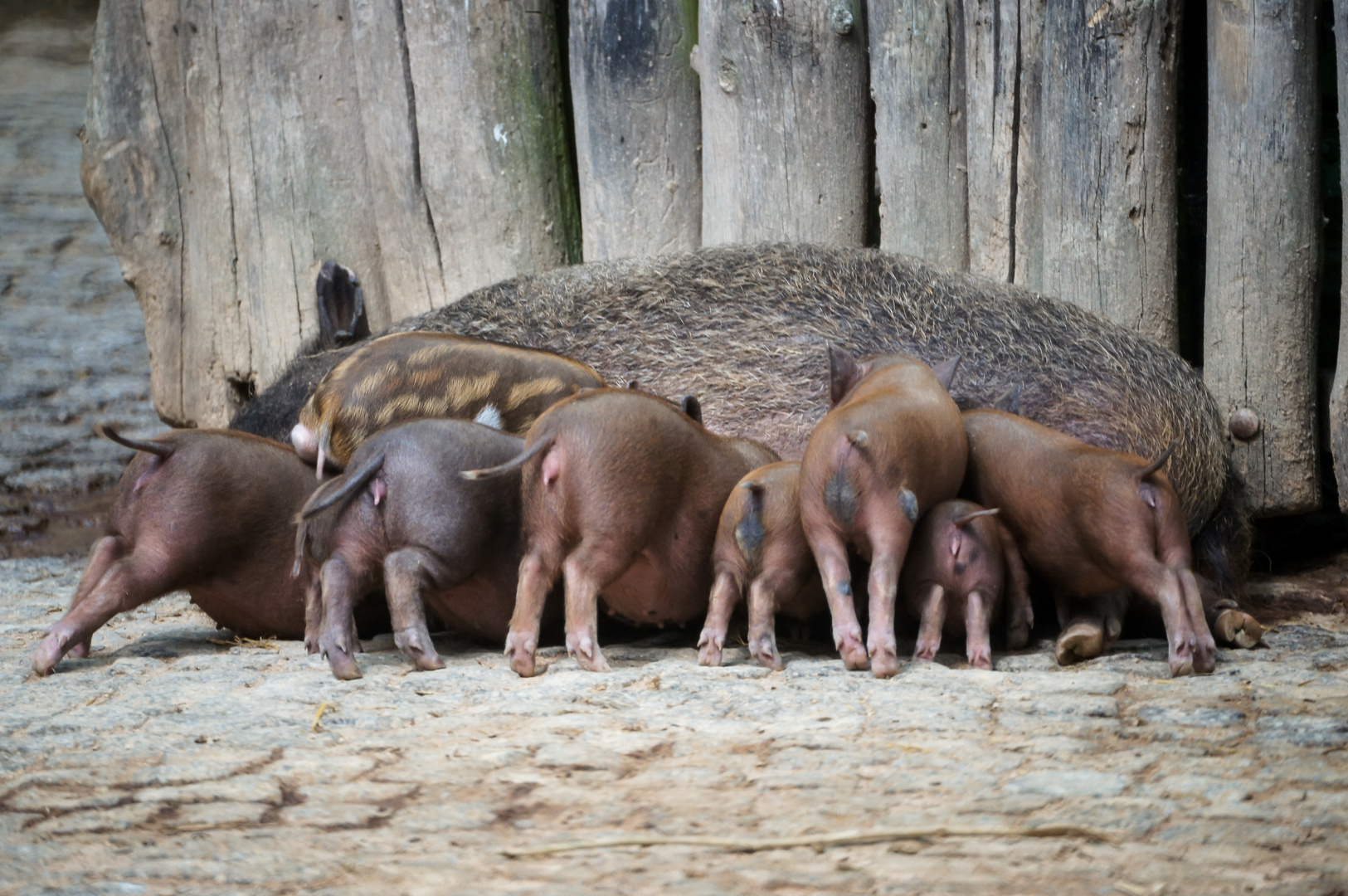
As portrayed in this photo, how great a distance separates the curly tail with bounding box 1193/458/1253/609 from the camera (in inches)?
155

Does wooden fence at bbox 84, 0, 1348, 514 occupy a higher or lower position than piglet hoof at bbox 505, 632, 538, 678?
higher

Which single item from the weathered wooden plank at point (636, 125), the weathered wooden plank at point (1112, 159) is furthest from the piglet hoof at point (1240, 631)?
the weathered wooden plank at point (636, 125)

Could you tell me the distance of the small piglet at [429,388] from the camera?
3658 mm

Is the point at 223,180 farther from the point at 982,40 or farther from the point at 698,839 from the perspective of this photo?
the point at 698,839

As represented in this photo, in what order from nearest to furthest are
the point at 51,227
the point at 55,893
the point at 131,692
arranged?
1. the point at 55,893
2. the point at 131,692
3. the point at 51,227

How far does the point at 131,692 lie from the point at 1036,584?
2423 mm

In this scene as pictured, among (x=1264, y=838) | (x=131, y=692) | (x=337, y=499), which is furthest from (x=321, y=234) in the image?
(x=1264, y=838)

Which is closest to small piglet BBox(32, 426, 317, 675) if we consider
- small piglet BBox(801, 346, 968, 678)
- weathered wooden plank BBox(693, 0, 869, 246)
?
small piglet BBox(801, 346, 968, 678)

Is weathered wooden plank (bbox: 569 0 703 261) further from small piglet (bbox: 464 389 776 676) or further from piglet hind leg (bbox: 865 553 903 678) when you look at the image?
piglet hind leg (bbox: 865 553 903 678)

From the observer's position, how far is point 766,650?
302 cm

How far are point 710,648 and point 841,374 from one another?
1057 mm

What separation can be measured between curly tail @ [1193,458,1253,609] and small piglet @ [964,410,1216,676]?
2.82 ft

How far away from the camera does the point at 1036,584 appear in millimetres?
3590

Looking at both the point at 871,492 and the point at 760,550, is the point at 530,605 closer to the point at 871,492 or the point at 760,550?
the point at 760,550
